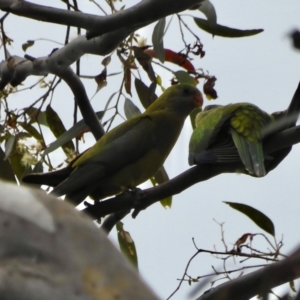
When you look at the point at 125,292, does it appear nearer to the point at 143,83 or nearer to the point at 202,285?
the point at 202,285

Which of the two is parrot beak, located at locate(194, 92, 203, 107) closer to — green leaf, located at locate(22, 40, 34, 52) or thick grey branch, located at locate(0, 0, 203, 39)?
green leaf, located at locate(22, 40, 34, 52)

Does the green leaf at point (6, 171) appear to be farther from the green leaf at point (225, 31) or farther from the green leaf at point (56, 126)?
the green leaf at point (225, 31)

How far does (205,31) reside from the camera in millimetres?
3248

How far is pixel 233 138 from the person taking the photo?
2865 millimetres

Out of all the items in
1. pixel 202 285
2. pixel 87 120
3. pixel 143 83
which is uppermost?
pixel 143 83

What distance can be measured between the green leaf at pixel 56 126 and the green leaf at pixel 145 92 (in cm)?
42

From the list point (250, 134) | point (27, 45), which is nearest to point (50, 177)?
point (27, 45)

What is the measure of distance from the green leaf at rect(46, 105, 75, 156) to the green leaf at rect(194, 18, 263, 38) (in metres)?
0.85

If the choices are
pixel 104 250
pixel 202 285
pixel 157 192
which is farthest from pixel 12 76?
pixel 202 285

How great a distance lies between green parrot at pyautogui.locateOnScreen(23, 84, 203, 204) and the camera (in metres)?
3.33

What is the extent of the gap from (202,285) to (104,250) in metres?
0.25

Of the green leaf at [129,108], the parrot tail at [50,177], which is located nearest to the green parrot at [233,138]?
the green leaf at [129,108]

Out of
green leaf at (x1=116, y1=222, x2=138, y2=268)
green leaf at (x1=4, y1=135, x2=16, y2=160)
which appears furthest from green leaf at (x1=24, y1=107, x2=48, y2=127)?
green leaf at (x1=116, y1=222, x2=138, y2=268)

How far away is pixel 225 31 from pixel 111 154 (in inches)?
34.1
